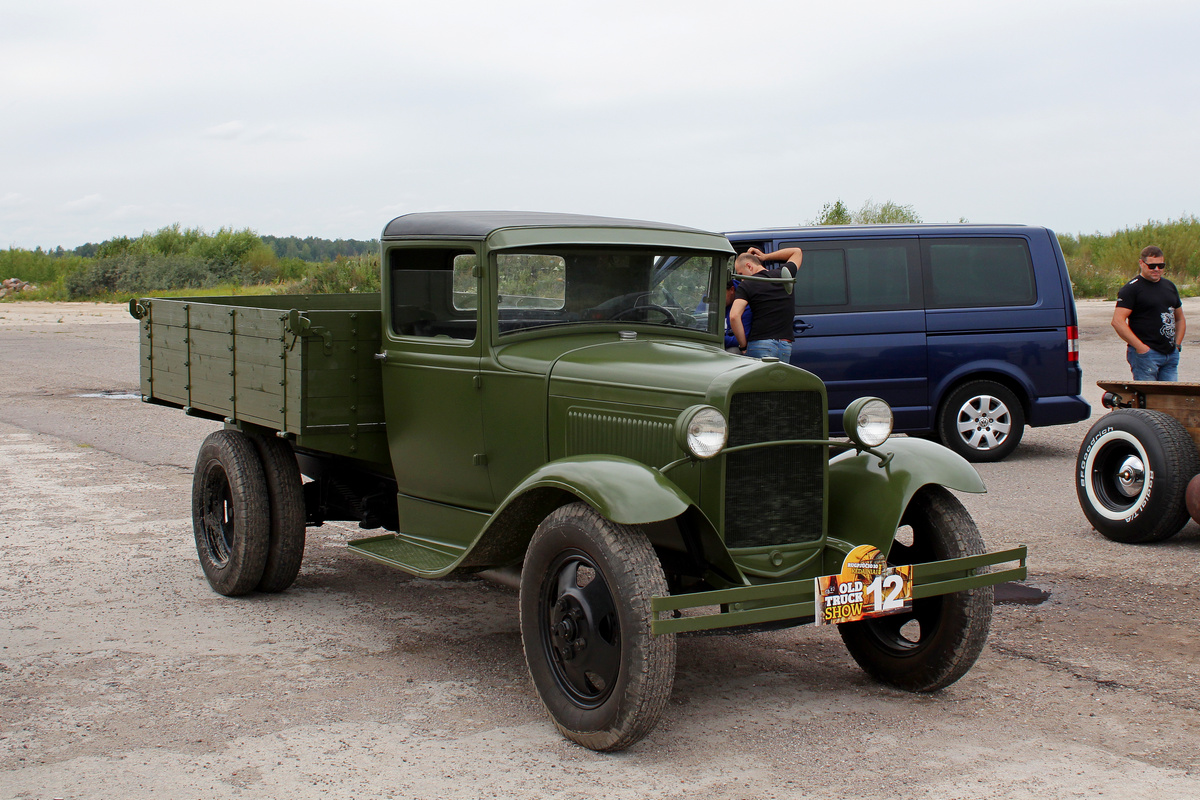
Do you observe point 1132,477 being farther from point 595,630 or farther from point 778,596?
point 595,630

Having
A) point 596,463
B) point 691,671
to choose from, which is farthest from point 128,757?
point 691,671

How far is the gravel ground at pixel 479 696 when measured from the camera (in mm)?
3545

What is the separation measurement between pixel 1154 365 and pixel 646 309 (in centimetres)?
588

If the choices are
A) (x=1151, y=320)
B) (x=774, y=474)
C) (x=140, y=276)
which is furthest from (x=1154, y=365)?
(x=140, y=276)

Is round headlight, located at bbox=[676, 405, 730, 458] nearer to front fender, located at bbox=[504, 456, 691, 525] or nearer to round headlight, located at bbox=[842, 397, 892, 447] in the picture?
front fender, located at bbox=[504, 456, 691, 525]

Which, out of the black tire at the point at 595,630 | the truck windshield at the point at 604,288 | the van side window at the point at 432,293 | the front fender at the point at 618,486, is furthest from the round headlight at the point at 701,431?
the van side window at the point at 432,293

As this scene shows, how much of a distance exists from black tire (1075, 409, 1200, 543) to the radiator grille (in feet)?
10.9

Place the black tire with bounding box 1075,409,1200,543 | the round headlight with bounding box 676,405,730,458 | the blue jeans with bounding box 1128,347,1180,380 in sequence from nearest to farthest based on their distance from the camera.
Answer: the round headlight with bounding box 676,405,730,458 < the black tire with bounding box 1075,409,1200,543 < the blue jeans with bounding box 1128,347,1180,380

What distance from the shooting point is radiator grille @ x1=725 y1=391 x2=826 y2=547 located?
4098 millimetres

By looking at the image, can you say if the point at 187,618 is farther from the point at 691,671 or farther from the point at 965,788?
the point at 965,788

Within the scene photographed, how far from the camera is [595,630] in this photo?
387 centimetres

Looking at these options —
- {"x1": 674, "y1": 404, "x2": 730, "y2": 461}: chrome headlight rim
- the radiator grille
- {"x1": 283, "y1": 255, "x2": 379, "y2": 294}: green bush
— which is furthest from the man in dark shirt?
{"x1": 283, "y1": 255, "x2": 379, "y2": 294}: green bush

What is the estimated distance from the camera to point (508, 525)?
4.38m

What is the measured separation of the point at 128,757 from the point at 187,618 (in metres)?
1.79
